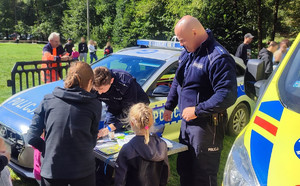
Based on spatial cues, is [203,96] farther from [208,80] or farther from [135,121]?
[135,121]

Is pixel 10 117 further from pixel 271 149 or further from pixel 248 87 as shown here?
pixel 271 149

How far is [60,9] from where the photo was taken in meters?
62.5

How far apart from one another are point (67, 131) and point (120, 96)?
1.12 meters

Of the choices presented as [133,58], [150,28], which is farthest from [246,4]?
[133,58]

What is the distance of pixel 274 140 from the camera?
5.46 ft

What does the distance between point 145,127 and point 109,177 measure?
4.04ft

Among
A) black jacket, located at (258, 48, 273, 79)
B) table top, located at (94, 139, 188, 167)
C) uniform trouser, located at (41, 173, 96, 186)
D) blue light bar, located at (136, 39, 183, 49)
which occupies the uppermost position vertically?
blue light bar, located at (136, 39, 183, 49)

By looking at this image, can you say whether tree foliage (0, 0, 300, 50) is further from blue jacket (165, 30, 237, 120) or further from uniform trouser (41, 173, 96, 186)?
uniform trouser (41, 173, 96, 186)

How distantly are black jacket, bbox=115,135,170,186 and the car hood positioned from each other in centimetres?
150

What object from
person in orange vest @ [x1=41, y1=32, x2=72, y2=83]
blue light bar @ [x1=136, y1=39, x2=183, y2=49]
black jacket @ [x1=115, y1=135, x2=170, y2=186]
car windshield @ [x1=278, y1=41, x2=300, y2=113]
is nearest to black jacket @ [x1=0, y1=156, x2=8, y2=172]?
black jacket @ [x1=115, y1=135, x2=170, y2=186]

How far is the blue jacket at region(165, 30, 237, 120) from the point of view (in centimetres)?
252

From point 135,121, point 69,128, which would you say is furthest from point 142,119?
point 69,128

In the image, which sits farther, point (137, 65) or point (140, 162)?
point (137, 65)

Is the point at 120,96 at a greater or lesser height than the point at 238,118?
greater
